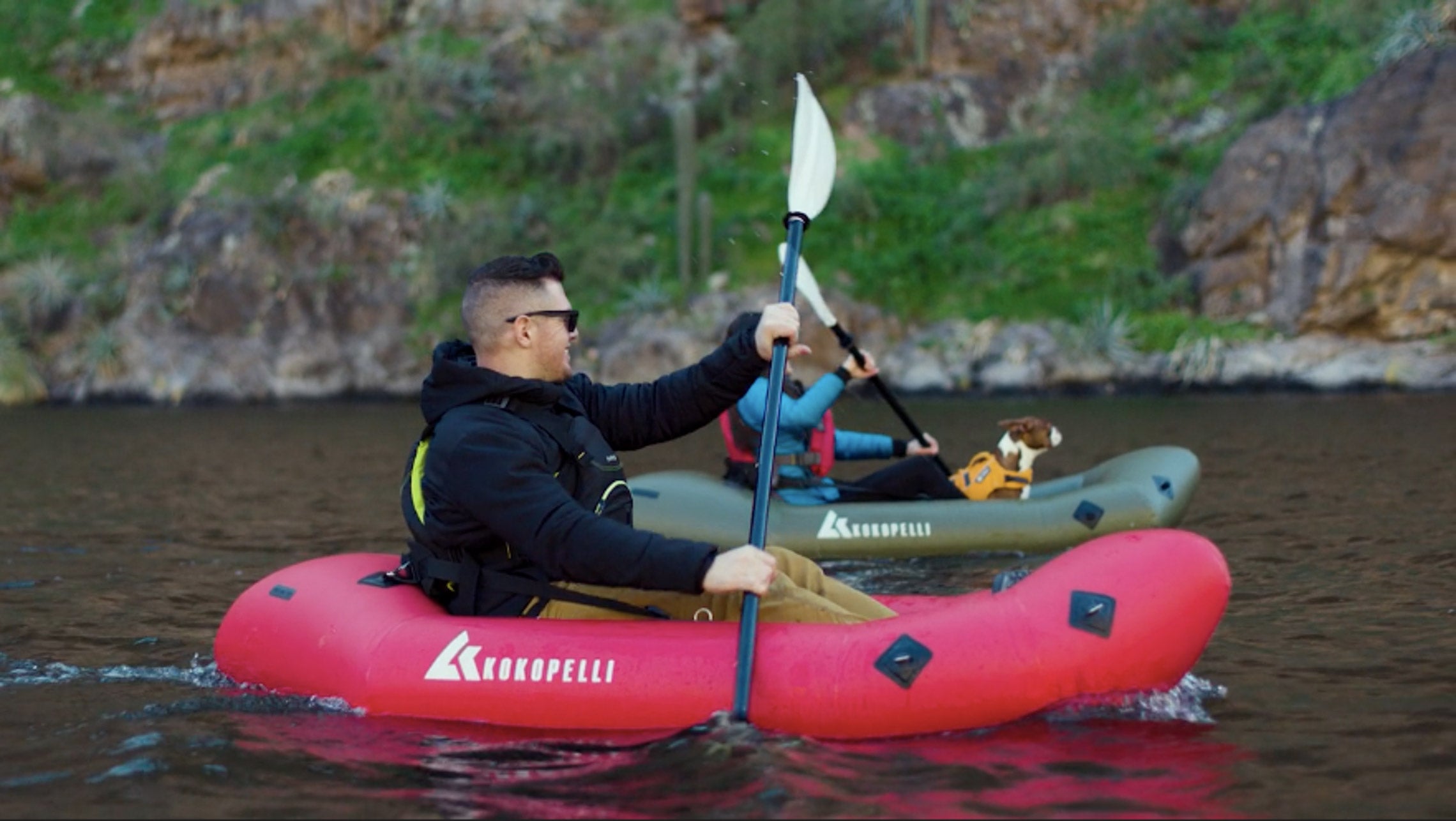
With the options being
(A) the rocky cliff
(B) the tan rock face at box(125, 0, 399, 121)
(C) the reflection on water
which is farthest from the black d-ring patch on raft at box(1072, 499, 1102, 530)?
(B) the tan rock face at box(125, 0, 399, 121)

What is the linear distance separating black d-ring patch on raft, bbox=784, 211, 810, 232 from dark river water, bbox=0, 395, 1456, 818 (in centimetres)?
181

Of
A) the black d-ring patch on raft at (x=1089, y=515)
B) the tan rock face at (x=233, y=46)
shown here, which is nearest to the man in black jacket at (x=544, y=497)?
the black d-ring patch on raft at (x=1089, y=515)

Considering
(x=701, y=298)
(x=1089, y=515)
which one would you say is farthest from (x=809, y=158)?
(x=701, y=298)

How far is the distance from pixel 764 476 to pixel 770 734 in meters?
0.87

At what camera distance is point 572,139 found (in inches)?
1097

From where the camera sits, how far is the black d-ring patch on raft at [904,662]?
364 cm

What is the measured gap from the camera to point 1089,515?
6.98 metres

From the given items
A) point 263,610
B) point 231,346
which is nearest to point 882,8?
point 231,346

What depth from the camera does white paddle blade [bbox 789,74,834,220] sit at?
228 inches

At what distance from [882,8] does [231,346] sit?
14852 mm

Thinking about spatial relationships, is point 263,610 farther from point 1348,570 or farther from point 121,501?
point 121,501

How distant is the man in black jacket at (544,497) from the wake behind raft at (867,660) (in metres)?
0.12

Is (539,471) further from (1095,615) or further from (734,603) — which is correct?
(1095,615)

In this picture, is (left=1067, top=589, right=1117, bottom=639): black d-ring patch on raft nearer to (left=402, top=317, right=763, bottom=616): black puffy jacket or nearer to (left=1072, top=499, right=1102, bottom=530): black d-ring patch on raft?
(left=402, top=317, right=763, bottom=616): black puffy jacket
